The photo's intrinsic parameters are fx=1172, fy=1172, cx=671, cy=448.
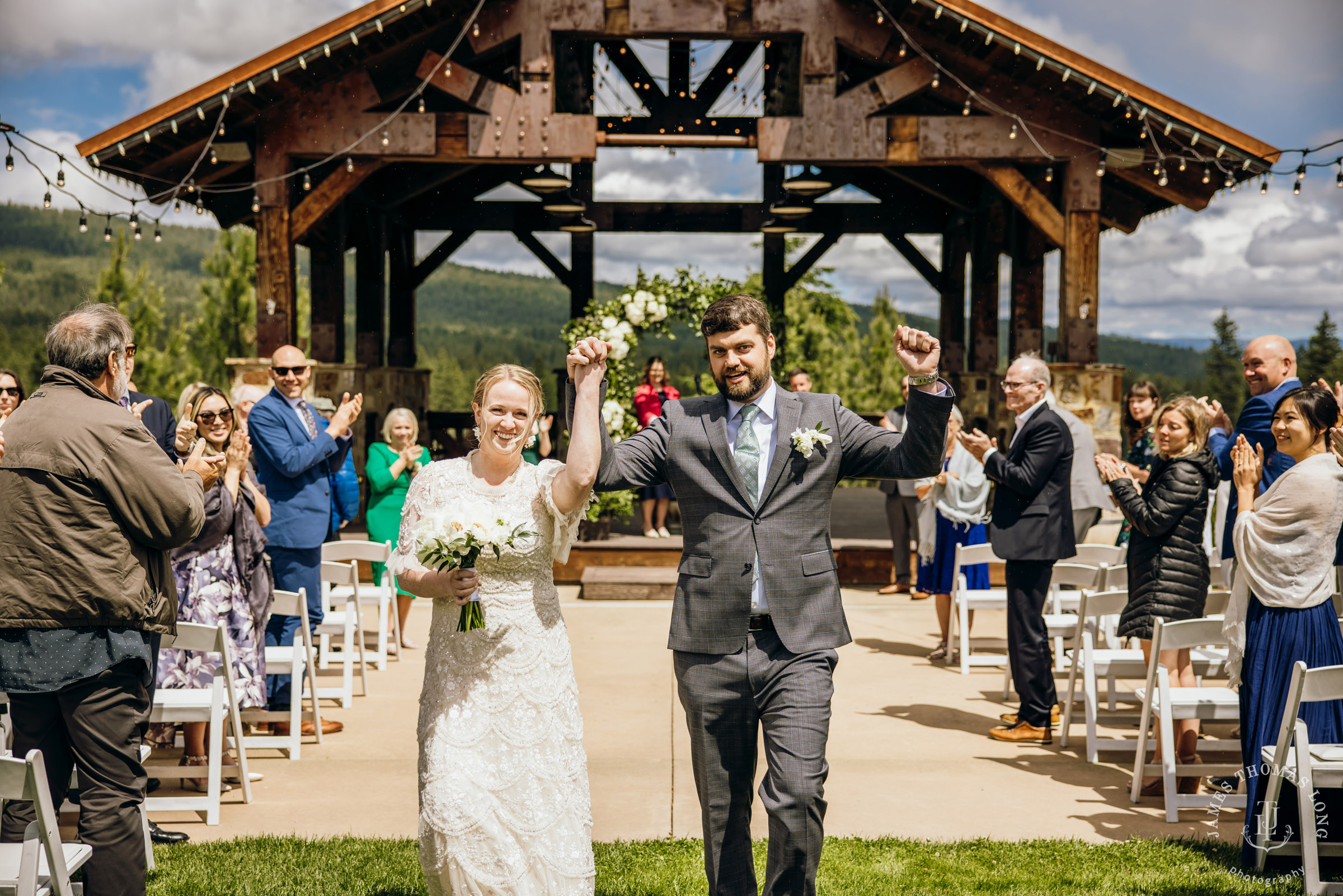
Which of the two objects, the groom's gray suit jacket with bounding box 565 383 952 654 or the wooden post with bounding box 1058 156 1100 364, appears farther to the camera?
the wooden post with bounding box 1058 156 1100 364

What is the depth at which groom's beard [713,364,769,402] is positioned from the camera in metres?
3.66

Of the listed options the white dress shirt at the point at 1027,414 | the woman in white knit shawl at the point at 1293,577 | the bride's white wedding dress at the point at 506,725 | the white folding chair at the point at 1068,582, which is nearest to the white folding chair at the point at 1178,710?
the woman in white knit shawl at the point at 1293,577

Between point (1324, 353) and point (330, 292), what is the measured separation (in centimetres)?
5013

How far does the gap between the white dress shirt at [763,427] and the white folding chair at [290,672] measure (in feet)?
10.4

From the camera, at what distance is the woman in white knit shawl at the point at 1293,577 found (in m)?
4.46

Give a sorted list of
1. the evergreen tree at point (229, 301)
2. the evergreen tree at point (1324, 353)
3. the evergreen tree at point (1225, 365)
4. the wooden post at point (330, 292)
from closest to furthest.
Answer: the wooden post at point (330, 292)
the evergreen tree at point (229, 301)
the evergreen tree at point (1324, 353)
the evergreen tree at point (1225, 365)

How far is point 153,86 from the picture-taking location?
5891 inches

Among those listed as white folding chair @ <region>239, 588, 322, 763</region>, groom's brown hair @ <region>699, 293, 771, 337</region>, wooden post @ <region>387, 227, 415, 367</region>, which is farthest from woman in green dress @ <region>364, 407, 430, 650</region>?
wooden post @ <region>387, 227, 415, 367</region>

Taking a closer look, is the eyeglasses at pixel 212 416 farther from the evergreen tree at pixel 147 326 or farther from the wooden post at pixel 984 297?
the evergreen tree at pixel 147 326

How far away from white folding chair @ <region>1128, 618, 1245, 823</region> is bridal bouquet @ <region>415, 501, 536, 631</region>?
3.12 meters

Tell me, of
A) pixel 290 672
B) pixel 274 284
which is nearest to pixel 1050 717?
pixel 290 672

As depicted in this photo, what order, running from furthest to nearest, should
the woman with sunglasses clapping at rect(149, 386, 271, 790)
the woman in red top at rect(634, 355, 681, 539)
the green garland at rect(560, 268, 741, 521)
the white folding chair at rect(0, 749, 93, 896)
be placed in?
the woman in red top at rect(634, 355, 681, 539), the green garland at rect(560, 268, 741, 521), the woman with sunglasses clapping at rect(149, 386, 271, 790), the white folding chair at rect(0, 749, 93, 896)

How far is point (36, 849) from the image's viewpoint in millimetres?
3080

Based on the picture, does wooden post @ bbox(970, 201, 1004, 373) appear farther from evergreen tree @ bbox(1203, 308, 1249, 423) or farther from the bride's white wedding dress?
evergreen tree @ bbox(1203, 308, 1249, 423)
